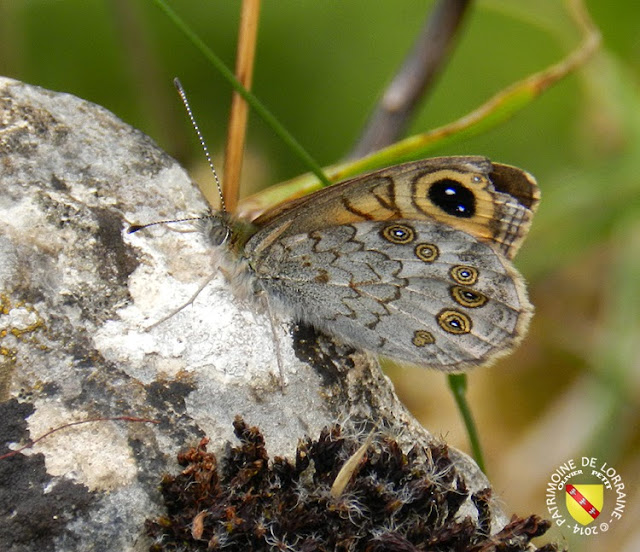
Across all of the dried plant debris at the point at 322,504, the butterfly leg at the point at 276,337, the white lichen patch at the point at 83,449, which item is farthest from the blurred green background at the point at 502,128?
the white lichen patch at the point at 83,449

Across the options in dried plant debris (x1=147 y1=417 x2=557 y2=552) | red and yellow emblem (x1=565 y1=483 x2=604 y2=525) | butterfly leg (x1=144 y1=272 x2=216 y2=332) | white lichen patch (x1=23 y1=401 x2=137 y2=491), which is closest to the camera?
dried plant debris (x1=147 y1=417 x2=557 y2=552)

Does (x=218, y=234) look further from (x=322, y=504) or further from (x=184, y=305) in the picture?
(x=322, y=504)

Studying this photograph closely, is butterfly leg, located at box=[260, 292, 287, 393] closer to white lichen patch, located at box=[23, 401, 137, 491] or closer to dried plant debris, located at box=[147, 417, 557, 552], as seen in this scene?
dried plant debris, located at box=[147, 417, 557, 552]

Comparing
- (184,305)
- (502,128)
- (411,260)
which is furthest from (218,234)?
(502,128)

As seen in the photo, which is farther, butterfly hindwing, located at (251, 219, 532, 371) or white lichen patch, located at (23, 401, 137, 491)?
butterfly hindwing, located at (251, 219, 532, 371)

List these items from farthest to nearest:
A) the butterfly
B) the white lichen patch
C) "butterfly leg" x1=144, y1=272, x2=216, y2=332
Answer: the butterfly < "butterfly leg" x1=144, y1=272, x2=216, y2=332 < the white lichen patch

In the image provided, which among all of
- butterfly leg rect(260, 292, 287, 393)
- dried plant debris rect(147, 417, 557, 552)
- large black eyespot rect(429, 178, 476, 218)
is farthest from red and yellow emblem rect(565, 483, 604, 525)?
butterfly leg rect(260, 292, 287, 393)

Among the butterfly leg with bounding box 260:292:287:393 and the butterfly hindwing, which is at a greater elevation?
the butterfly hindwing

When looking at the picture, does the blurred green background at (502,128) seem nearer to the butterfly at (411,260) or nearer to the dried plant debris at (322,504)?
the butterfly at (411,260)

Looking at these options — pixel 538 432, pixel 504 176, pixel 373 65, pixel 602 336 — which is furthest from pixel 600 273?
pixel 504 176
